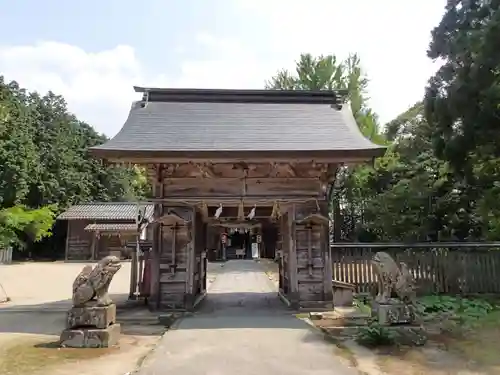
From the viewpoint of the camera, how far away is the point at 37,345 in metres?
6.73

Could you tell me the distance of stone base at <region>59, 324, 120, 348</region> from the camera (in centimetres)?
654

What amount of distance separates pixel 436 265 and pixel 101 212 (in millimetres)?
29394

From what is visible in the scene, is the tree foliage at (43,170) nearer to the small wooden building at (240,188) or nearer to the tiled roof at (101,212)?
the tiled roof at (101,212)

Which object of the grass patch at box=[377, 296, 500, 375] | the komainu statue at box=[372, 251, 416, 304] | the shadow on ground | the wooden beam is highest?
the wooden beam

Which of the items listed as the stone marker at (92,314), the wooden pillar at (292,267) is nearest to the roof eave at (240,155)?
the wooden pillar at (292,267)

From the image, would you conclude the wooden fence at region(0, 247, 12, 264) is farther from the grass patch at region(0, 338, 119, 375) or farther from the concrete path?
the grass patch at region(0, 338, 119, 375)

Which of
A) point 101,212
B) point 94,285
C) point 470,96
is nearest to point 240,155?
point 94,285

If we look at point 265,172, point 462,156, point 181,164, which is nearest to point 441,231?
point 462,156

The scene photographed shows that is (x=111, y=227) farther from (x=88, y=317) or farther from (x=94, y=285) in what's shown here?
(x=88, y=317)

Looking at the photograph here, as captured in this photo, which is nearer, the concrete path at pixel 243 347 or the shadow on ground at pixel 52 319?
the concrete path at pixel 243 347

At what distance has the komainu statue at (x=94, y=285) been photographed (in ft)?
22.1

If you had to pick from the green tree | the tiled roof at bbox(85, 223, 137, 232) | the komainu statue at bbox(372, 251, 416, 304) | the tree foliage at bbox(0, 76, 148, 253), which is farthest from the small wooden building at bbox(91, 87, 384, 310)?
the tiled roof at bbox(85, 223, 137, 232)

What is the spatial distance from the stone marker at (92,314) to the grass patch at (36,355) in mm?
162

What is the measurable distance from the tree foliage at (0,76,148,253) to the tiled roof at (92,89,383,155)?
15736 millimetres
